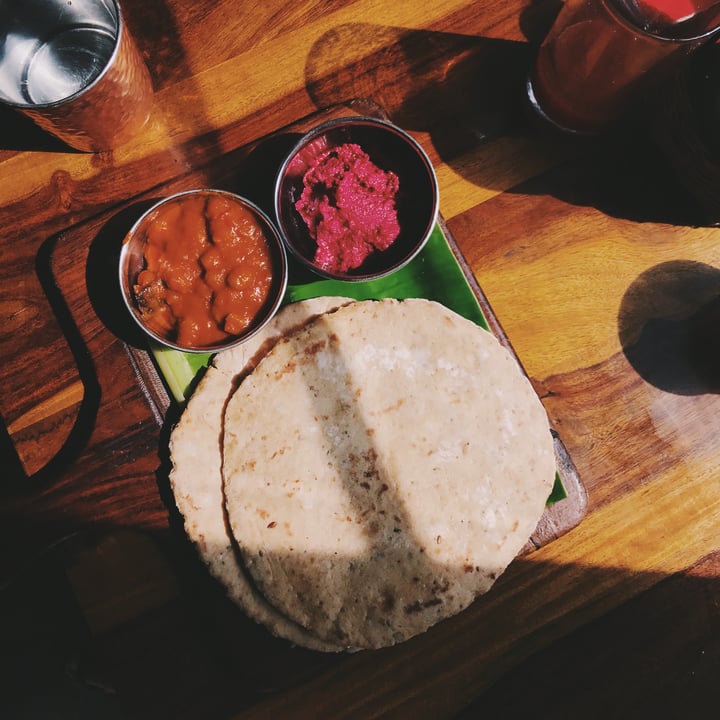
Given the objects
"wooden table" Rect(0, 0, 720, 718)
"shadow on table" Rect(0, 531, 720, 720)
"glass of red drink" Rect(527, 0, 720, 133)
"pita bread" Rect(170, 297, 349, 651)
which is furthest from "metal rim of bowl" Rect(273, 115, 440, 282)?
"shadow on table" Rect(0, 531, 720, 720)

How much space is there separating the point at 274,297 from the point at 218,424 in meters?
0.42

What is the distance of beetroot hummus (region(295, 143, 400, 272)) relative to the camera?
171 centimetres

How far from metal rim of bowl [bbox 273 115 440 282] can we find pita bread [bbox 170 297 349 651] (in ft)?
0.50

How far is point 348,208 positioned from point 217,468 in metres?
0.85

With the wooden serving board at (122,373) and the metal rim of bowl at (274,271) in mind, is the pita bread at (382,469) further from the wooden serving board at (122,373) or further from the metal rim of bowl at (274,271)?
the wooden serving board at (122,373)

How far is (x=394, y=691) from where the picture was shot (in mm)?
1938

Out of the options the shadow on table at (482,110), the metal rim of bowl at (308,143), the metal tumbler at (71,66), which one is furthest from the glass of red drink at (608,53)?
the metal tumbler at (71,66)

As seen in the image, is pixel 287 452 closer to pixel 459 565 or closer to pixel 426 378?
pixel 426 378

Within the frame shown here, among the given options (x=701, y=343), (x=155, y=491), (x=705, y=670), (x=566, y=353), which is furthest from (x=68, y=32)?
(x=705, y=670)

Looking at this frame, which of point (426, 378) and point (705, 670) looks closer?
point (426, 378)

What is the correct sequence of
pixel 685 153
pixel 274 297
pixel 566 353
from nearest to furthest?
1. pixel 274 297
2. pixel 685 153
3. pixel 566 353

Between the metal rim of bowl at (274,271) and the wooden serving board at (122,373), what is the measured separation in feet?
0.76

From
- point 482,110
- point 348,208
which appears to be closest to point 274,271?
point 348,208

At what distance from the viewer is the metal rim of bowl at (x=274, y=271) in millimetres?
1665
